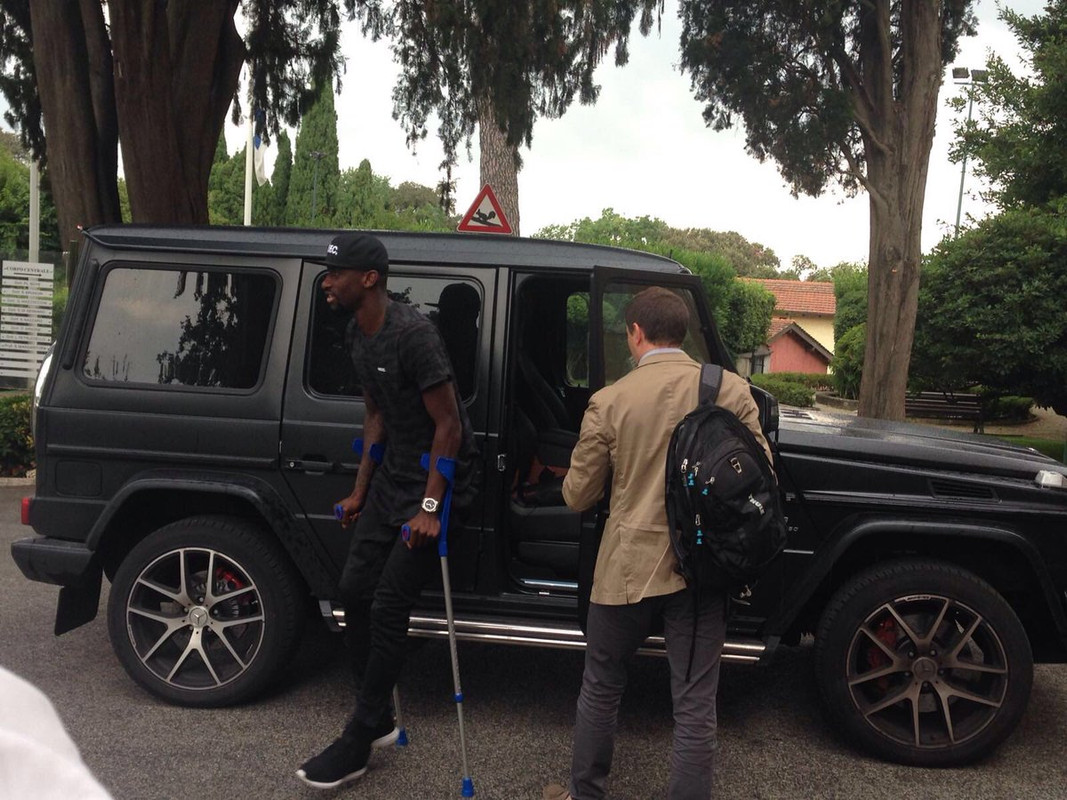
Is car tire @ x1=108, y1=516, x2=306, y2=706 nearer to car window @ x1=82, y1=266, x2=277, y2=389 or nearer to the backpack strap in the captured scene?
car window @ x1=82, y1=266, x2=277, y2=389

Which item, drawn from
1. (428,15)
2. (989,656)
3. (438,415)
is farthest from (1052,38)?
(438,415)

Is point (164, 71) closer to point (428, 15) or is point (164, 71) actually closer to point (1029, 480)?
point (428, 15)

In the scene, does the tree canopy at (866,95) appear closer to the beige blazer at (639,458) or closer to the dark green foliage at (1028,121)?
the dark green foliage at (1028,121)

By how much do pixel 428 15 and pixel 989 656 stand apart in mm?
8187

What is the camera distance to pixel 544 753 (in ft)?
13.9

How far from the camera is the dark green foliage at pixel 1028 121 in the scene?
46.8 feet

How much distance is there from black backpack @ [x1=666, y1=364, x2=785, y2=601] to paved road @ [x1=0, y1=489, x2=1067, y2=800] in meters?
1.18

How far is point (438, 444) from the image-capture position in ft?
12.5

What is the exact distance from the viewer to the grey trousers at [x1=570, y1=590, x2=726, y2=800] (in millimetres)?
3348

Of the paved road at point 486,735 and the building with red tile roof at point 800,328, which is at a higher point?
the building with red tile roof at point 800,328

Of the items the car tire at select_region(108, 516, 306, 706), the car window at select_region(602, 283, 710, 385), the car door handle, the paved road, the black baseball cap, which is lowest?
the paved road

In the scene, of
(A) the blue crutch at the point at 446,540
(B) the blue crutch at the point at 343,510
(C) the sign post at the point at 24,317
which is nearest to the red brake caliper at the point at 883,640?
(A) the blue crutch at the point at 446,540

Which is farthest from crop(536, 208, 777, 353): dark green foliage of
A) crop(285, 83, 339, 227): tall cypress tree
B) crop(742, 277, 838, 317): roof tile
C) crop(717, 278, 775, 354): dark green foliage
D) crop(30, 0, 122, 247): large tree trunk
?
crop(742, 277, 838, 317): roof tile

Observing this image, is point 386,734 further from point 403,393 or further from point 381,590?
point 403,393
